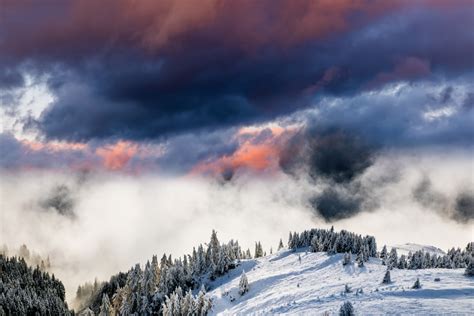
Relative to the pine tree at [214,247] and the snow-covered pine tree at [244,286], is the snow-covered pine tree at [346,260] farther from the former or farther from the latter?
the pine tree at [214,247]

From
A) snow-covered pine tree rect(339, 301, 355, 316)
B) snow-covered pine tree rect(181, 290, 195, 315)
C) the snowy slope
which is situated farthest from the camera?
snow-covered pine tree rect(181, 290, 195, 315)

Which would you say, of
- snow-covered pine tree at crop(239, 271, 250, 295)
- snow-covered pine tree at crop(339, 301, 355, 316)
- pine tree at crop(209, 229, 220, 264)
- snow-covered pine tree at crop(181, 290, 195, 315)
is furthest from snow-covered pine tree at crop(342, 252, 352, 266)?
pine tree at crop(209, 229, 220, 264)

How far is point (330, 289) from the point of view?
340 ft

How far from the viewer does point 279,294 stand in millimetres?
115500

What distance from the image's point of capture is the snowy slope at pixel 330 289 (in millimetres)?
80188

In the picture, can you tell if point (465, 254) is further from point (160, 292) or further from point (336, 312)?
point (160, 292)

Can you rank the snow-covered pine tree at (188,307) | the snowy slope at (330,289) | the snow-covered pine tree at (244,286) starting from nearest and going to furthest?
the snowy slope at (330,289), the snow-covered pine tree at (188,307), the snow-covered pine tree at (244,286)

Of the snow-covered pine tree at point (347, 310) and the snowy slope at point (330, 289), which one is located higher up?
the snowy slope at point (330, 289)

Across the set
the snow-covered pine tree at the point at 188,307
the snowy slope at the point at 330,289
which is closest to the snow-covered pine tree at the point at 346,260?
the snowy slope at the point at 330,289

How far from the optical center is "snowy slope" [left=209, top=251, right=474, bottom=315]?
263 feet

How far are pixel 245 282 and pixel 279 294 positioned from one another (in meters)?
23.7

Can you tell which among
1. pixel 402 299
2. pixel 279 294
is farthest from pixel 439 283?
pixel 279 294

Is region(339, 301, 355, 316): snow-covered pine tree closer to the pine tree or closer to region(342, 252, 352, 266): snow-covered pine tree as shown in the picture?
region(342, 252, 352, 266): snow-covered pine tree

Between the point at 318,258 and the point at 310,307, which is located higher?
the point at 318,258
